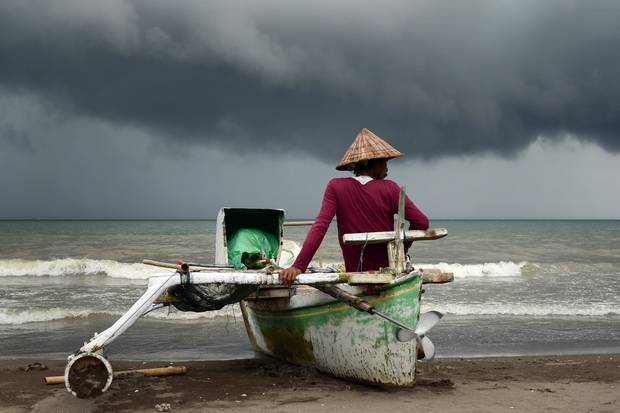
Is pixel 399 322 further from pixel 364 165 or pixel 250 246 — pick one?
pixel 250 246

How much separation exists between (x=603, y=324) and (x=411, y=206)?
8.16 meters

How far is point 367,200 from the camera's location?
236 inches

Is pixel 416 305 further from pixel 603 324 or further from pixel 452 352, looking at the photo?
pixel 603 324

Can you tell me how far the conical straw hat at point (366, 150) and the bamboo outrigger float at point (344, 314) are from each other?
0.63m

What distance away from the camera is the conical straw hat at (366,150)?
19.4 ft

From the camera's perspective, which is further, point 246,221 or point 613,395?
point 246,221

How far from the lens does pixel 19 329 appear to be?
1084cm

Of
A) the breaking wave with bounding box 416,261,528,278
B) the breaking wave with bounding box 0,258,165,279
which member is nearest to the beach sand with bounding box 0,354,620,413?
the breaking wave with bounding box 0,258,165,279

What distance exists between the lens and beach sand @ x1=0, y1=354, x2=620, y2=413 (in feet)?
18.6

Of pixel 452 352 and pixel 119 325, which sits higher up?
pixel 119 325

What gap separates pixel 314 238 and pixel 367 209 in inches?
31.4

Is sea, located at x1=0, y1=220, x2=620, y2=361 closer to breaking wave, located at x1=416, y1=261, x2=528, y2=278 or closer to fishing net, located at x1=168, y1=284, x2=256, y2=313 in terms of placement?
breaking wave, located at x1=416, y1=261, x2=528, y2=278

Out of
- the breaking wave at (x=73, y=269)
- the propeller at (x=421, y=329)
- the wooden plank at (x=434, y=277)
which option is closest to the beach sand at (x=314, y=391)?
the propeller at (x=421, y=329)

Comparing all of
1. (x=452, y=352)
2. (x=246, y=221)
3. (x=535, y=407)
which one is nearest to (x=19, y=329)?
(x=246, y=221)
